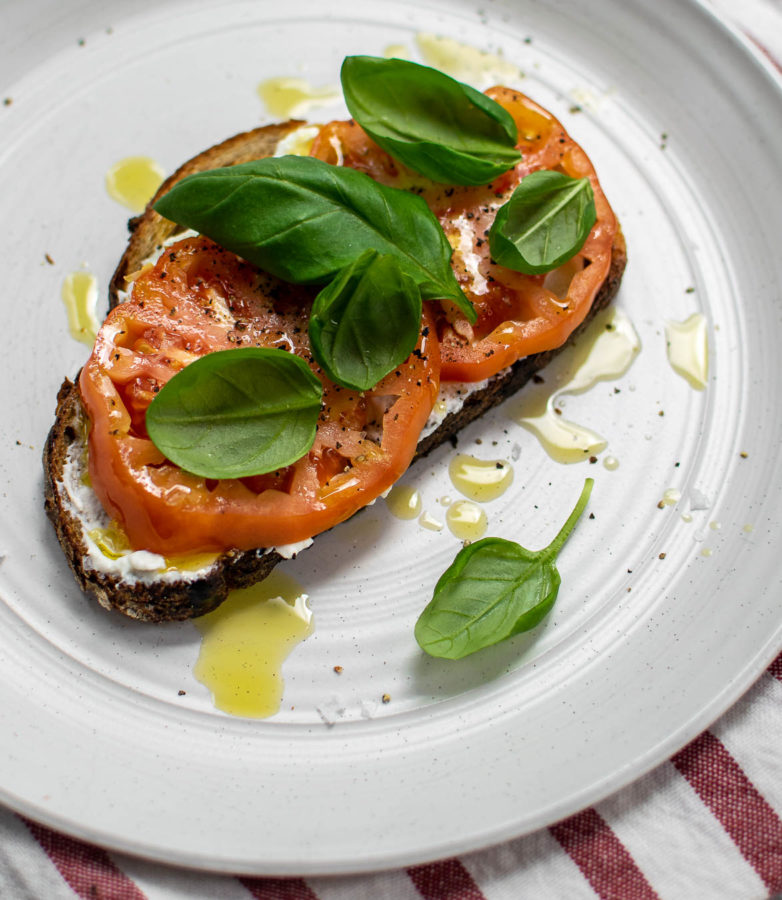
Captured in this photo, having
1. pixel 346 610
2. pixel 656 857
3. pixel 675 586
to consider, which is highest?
pixel 675 586

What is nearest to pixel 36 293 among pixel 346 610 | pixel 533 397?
pixel 346 610

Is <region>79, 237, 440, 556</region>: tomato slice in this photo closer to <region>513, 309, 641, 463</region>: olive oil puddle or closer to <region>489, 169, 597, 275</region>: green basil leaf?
<region>489, 169, 597, 275</region>: green basil leaf

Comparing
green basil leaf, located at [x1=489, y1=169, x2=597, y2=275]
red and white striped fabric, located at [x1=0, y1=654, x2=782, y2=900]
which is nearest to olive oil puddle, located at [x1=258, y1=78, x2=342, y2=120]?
green basil leaf, located at [x1=489, y1=169, x2=597, y2=275]

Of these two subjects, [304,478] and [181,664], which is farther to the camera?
[181,664]

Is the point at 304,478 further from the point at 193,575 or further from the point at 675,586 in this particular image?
the point at 675,586

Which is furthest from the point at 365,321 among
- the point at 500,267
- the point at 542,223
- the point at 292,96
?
the point at 292,96

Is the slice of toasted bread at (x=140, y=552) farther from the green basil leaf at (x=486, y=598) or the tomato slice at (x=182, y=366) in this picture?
the green basil leaf at (x=486, y=598)
